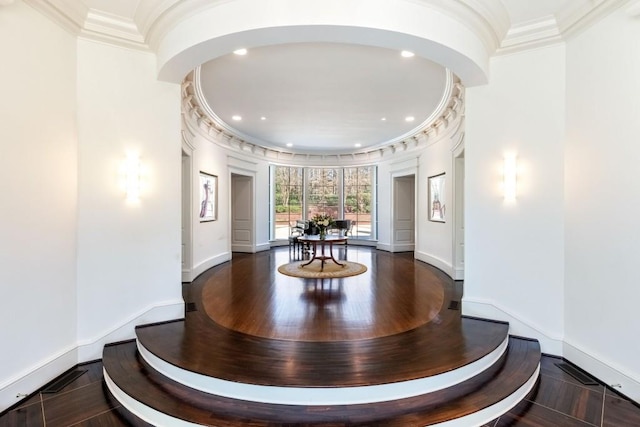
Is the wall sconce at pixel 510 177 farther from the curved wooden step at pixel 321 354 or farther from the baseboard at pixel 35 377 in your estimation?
the baseboard at pixel 35 377

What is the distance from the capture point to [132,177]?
3.32 metres

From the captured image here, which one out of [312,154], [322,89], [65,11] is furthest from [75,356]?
[312,154]

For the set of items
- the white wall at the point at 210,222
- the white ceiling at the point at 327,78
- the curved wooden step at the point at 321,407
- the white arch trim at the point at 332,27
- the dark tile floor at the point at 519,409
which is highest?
the white ceiling at the point at 327,78

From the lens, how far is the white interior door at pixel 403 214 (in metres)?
9.38

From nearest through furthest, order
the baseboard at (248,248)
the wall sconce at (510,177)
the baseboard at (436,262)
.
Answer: the wall sconce at (510,177), the baseboard at (436,262), the baseboard at (248,248)

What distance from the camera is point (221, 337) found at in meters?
3.12

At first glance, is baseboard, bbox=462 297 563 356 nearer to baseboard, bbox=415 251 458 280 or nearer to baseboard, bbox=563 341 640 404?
baseboard, bbox=563 341 640 404

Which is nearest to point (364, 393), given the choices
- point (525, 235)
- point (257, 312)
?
point (257, 312)

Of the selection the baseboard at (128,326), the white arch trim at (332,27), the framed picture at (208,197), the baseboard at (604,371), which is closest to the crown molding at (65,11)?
the white arch trim at (332,27)

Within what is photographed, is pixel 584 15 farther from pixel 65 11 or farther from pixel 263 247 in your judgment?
pixel 263 247

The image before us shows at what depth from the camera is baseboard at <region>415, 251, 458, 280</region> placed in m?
6.17

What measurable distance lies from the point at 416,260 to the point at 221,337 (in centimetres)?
587

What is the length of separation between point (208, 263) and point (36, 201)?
13.8 feet

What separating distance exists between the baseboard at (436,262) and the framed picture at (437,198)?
0.88m
